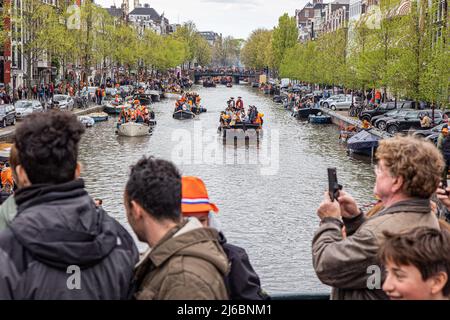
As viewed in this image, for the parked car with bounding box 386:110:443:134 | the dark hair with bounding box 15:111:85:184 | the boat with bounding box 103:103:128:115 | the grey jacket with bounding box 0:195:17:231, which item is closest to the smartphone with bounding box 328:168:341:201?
the dark hair with bounding box 15:111:85:184

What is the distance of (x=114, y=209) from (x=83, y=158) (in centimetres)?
1173

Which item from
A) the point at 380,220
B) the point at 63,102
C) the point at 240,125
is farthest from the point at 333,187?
the point at 63,102

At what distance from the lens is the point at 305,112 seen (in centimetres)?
5556

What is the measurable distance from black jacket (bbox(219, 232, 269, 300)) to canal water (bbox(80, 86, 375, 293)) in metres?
2.14

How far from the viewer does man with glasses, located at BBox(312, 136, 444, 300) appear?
3.99m

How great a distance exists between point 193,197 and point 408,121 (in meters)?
35.2

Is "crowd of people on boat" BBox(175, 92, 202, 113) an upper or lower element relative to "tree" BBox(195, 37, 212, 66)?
lower

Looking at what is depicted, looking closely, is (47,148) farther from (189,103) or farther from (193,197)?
(189,103)

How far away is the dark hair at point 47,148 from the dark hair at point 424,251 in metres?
1.50

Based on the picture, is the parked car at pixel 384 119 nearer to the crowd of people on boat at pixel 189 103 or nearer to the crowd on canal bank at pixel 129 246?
the crowd of people on boat at pixel 189 103

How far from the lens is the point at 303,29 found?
161m

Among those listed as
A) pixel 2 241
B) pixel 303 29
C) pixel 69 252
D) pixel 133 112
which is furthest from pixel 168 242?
pixel 303 29

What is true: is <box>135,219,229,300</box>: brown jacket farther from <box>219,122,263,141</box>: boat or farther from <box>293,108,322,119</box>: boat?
<box>293,108,322,119</box>: boat

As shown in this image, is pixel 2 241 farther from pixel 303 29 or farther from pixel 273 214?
pixel 303 29
